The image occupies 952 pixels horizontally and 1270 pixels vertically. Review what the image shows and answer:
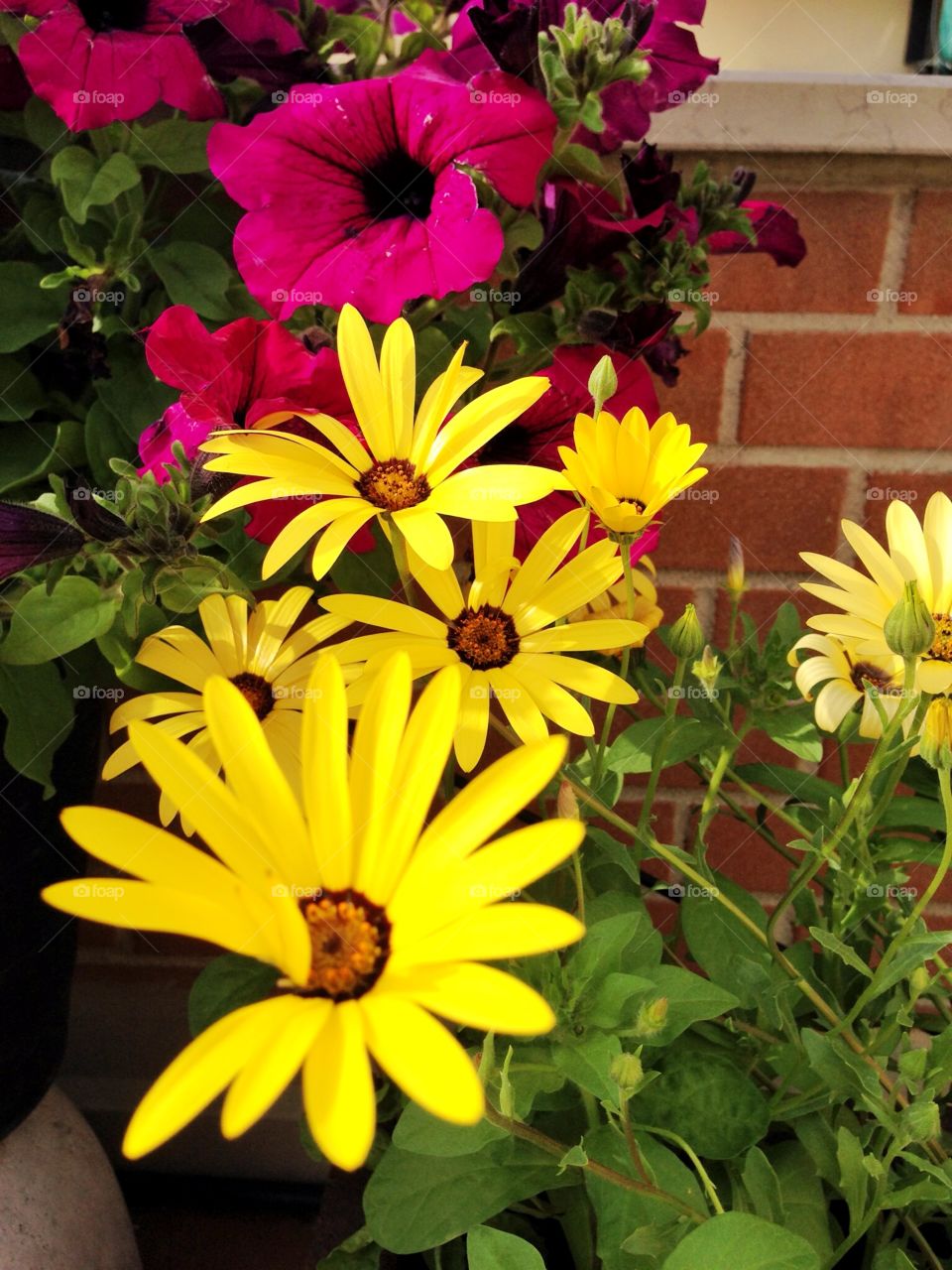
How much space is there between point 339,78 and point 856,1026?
470 millimetres

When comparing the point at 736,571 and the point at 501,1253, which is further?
the point at 736,571

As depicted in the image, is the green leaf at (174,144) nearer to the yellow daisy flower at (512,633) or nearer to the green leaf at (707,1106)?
the yellow daisy flower at (512,633)

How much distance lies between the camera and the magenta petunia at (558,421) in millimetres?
403

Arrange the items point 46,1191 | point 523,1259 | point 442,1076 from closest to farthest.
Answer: point 442,1076, point 523,1259, point 46,1191

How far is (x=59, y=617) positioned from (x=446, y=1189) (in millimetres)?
244

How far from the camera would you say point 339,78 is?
0.44m

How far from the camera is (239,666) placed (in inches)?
14.1

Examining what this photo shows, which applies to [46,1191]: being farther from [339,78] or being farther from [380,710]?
[339,78]

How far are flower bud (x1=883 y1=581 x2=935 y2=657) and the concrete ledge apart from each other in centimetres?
39

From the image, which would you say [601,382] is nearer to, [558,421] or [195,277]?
[558,421]

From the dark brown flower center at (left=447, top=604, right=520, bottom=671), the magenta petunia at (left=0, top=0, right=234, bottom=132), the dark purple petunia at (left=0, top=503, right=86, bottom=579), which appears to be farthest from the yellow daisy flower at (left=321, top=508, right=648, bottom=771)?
the magenta petunia at (left=0, top=0, right=234, bottom=132)

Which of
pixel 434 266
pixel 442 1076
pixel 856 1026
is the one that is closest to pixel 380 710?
pixel 442 1076

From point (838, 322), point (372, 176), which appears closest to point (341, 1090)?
point (372, 176)

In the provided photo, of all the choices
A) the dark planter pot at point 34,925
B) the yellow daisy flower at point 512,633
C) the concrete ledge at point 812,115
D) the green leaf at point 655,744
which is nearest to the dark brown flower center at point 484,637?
the yellow daisy flower at point 512,633
